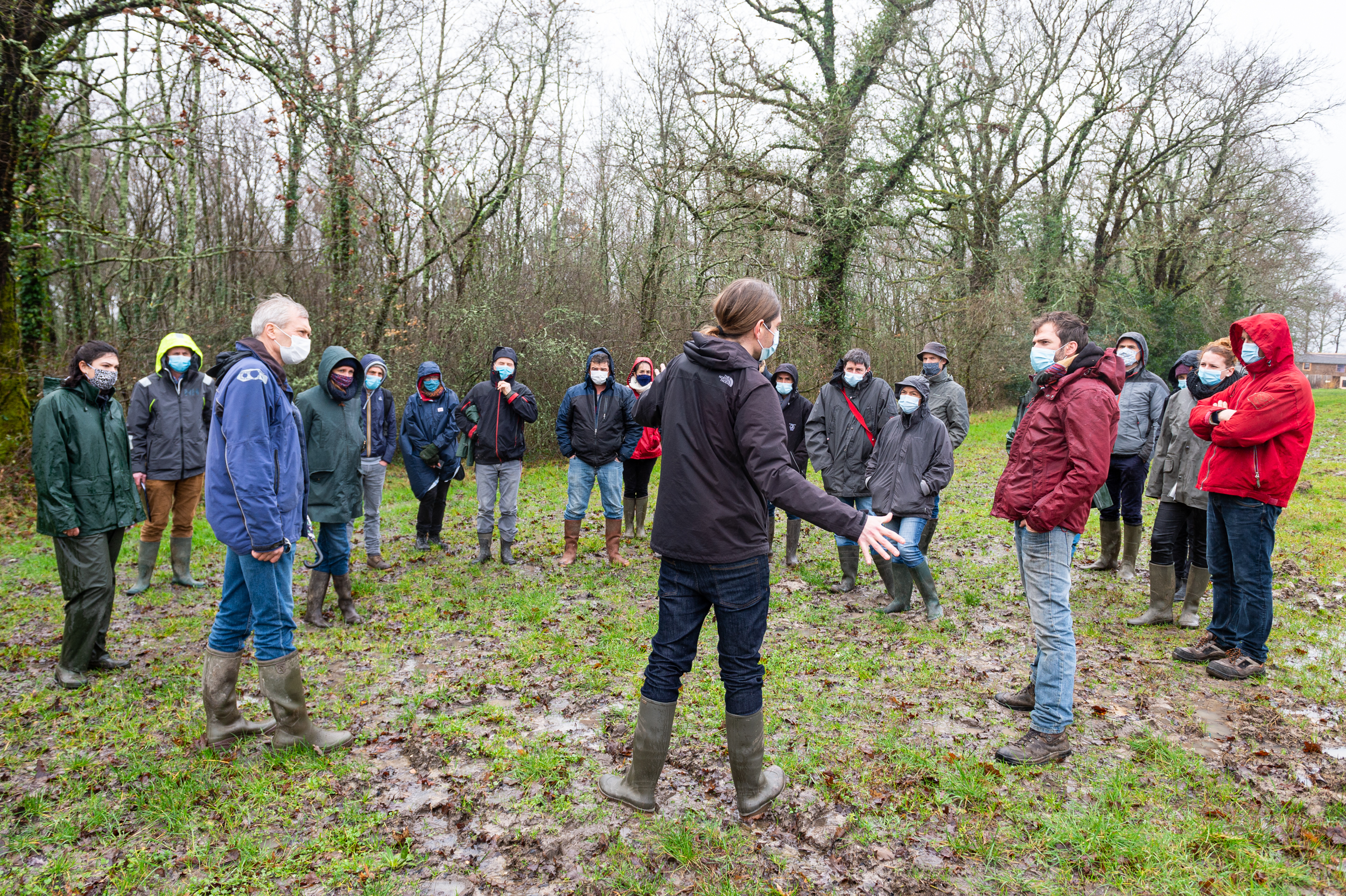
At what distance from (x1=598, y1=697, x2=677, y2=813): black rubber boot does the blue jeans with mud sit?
81.4 inches

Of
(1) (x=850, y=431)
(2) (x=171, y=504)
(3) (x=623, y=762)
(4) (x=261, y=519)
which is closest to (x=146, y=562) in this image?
(2) (x=171, y=504)

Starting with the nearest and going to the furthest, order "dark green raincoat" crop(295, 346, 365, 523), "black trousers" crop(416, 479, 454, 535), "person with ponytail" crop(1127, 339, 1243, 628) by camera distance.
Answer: "dark green raincoat" crop(295, 346, 365, 523), "person with ponytail" crop(1127, 339, 1243, 628), "black trousers" crop(416, 479, 454, 535)

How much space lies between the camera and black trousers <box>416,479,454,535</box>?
8.68 metres

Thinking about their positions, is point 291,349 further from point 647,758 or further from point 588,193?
point 588,193

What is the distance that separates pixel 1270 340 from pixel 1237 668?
7.11ft

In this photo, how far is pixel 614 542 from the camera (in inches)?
318

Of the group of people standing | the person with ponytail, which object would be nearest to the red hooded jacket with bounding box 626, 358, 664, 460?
the group of people standing

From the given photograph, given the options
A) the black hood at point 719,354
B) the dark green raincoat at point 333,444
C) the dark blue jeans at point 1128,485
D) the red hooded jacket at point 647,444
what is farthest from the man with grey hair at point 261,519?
the dark blue jeans at point 1128,485

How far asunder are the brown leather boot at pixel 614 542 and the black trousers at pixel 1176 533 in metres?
4.93

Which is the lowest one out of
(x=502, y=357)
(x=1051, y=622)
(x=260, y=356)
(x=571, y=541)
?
(x=571, y=541)

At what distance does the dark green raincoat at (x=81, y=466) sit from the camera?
466cm

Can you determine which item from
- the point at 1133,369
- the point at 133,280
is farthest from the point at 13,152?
the point at 1133,369

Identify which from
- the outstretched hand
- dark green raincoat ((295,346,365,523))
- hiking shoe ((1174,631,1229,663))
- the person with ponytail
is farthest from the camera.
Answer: the person with ponytail

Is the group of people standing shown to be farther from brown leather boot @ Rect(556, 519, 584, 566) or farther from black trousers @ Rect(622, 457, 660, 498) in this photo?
black trousers @ Rect(622, 457, 660, 498)
